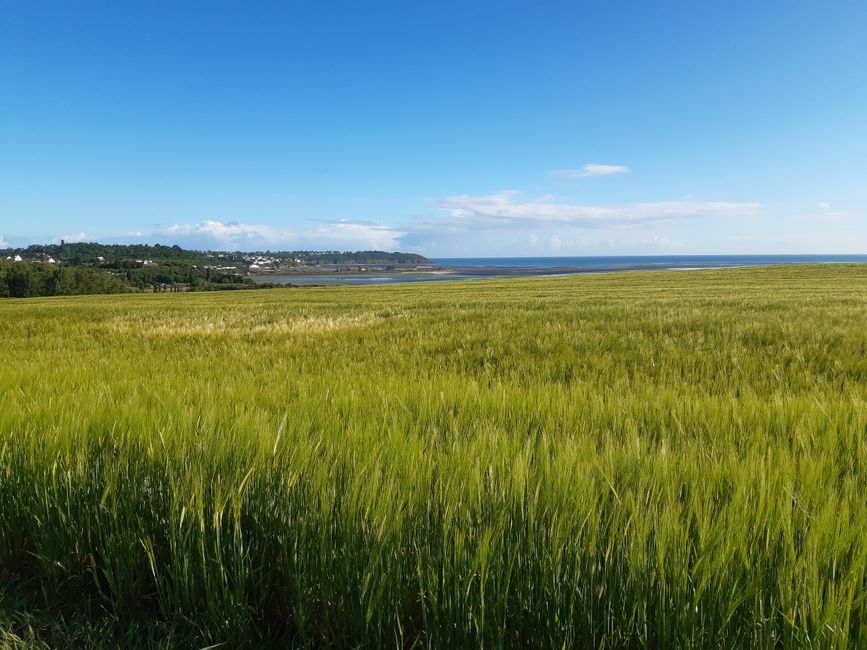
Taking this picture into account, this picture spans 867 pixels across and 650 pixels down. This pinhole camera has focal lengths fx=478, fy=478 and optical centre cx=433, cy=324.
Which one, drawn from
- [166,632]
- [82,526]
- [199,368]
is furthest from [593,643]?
[199,368]

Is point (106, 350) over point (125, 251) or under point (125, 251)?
under

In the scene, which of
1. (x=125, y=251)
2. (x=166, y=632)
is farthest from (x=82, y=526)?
(x=125, y=251)

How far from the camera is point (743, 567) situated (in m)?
1.04

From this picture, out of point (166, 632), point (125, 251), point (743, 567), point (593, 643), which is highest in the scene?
point (125, 251)

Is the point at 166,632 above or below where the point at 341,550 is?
below

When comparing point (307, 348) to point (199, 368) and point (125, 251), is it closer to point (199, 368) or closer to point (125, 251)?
point (199, 368)

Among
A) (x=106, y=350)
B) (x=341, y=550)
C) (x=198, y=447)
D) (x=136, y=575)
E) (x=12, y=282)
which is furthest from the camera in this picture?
(x=12, y=282)

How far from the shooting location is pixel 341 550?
120 centimetres

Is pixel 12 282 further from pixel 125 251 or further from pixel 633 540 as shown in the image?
pixel 125 251

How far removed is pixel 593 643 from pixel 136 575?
4.02 ft

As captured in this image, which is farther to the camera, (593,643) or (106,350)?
(106,350)

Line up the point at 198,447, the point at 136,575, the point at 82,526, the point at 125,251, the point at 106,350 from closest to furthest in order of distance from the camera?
1. the point at 136,575
2. the point at 82,526
3. the point at 198,447
4. the point at 106,350
5. the point at 125,251

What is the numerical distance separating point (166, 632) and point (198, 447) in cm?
60

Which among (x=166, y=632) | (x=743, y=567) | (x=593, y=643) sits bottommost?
(x=166, y=632)
